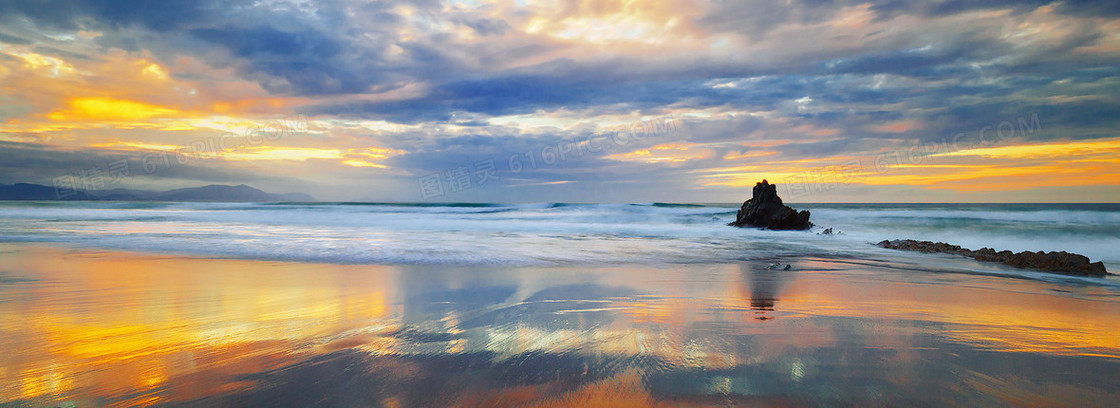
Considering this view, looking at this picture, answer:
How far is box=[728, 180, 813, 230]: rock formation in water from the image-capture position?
1698cm

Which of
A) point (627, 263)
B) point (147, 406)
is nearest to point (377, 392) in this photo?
point (147, 406)

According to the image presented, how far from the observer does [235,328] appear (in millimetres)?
3053

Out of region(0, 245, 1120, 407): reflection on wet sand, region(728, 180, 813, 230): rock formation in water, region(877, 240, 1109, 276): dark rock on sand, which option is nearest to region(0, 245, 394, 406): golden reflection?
region(0, 245, 1120, 407): reflection on wet sand

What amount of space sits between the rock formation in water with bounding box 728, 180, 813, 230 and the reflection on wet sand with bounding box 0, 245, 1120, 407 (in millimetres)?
12187

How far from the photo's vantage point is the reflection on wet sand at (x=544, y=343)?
2.02 m

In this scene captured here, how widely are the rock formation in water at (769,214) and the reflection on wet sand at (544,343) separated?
12.2 m

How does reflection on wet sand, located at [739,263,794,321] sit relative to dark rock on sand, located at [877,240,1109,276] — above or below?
above

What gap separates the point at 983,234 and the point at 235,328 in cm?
2245

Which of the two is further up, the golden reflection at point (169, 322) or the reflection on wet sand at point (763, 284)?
the golden reflection at point (169, 322)

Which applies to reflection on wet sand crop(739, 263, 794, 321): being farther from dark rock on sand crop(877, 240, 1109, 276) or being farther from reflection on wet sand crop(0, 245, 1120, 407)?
dark rock on sand crop(877, 240, 1109, 276)

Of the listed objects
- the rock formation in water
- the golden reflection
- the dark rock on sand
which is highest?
the golden reflection

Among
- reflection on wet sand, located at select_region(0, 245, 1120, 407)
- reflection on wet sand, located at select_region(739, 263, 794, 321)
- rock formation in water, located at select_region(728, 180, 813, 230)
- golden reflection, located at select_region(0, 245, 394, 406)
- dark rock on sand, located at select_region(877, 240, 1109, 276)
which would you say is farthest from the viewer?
rock formation in water, located at select_region(728, 180, 813, 230)

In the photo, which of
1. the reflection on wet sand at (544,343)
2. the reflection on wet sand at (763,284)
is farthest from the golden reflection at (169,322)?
the reflection on wet sand at (763,284)

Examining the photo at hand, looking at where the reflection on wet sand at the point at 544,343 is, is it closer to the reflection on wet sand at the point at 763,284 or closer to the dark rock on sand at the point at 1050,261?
the reflection on wet sand at the point at 763,284
